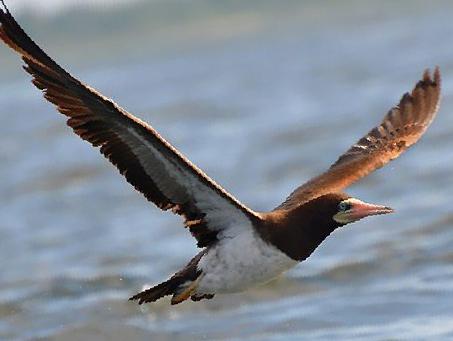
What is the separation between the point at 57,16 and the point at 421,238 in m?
19.7

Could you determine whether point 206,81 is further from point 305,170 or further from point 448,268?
point 448,268

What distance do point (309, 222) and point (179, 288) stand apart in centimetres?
92

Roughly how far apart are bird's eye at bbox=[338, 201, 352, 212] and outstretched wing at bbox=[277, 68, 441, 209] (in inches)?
39.2

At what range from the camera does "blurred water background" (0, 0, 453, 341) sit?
12344 mm

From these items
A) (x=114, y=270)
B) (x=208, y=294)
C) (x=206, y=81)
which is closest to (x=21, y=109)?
(x=206, y=81)

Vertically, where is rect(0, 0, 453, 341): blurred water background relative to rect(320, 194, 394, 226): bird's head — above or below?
above

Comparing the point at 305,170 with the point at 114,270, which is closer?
the point at 114,270

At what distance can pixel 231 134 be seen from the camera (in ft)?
71.6

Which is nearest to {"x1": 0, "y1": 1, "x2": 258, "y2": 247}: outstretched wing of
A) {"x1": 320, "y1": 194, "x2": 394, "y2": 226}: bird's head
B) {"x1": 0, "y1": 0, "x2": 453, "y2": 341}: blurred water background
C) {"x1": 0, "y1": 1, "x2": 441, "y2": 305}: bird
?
{"x1": 0, "y1": 1, "x2": 441, "y2": 305}: bird

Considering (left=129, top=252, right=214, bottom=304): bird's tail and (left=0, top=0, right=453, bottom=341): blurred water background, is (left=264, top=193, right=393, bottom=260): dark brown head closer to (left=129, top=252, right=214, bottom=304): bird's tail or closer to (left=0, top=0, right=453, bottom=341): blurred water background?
(left=129, top=252, right=214, bottom=304): bird's tail

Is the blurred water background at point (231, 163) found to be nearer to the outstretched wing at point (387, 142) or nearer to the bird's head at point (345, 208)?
the outstretched wing at point (387, 142)

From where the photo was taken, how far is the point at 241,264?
8922mm

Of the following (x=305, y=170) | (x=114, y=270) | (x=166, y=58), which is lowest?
(x=114, y=270)

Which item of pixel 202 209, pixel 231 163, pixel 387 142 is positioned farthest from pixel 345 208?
pixel 231 163
